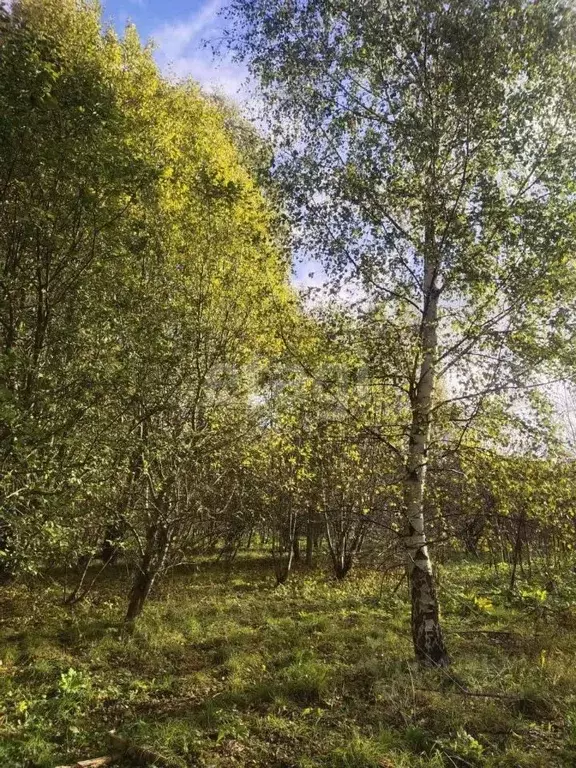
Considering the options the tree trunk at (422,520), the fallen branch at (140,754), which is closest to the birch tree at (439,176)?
the tree trunk at (422,520)

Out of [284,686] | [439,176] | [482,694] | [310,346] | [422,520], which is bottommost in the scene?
[284,686]

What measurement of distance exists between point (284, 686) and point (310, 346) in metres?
4.68

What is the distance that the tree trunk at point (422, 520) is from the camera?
24.0 feet

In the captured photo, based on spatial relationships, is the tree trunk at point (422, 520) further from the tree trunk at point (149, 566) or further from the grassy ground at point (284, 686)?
the tree trunk at point (149, 566)

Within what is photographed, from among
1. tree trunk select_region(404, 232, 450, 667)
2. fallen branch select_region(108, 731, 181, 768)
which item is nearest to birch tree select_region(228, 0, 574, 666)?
tree trunk select_region(404, 232, 450, 667)

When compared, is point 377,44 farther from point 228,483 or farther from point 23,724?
point 228,483

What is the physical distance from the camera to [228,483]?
610 inches

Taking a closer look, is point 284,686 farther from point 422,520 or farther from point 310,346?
point 310,346

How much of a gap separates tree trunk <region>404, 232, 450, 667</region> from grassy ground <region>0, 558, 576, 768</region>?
44cm

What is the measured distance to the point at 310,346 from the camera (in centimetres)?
739

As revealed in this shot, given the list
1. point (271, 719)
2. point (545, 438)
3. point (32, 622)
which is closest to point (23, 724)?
point (271, 719)

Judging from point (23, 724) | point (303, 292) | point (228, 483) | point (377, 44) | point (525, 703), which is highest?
point (377, 44)

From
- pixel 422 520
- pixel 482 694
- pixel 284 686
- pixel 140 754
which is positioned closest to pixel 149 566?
pixel 284 686

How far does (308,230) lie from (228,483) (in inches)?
377
